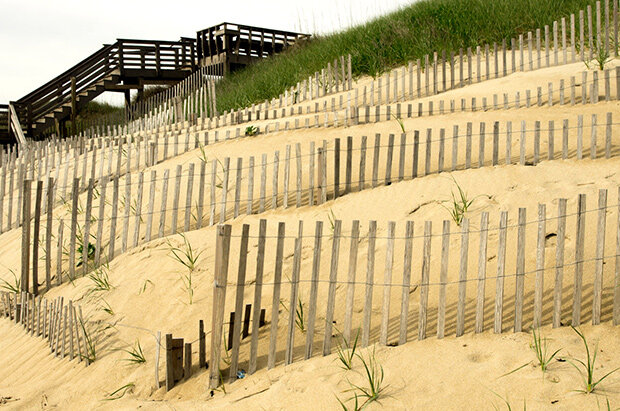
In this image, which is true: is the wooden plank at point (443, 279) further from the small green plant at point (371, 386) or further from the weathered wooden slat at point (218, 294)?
the weathered wooden slat at point (218, 294)

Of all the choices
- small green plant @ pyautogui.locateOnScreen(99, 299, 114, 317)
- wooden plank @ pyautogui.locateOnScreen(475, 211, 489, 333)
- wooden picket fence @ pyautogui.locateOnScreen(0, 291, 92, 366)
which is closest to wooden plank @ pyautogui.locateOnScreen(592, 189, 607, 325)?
wooden plank @ pyautogui.locateOnScreen(475, 211, 489, 333)

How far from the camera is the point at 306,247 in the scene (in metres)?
5.78

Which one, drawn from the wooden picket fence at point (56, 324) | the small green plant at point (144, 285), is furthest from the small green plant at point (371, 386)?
the small green plant at point (144, 285)

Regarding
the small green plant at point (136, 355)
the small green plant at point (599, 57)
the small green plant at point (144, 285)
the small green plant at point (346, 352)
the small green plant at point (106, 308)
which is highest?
the small green plant at point (599, 57)

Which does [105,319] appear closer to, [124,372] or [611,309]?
[124,372]

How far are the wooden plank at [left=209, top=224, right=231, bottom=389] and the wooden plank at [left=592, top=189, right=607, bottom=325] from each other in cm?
223

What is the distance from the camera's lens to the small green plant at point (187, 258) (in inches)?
217

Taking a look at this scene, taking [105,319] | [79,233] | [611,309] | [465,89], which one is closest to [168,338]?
[105,319]

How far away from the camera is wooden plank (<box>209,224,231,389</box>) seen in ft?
13.3

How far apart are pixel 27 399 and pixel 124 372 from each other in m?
0.68

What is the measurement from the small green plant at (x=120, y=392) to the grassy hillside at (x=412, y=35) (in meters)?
11.3

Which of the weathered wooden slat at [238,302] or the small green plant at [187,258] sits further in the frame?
the small green plant at [187,258]

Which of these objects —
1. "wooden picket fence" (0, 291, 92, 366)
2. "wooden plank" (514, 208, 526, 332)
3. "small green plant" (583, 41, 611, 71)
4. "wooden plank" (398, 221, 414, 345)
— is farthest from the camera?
"small green plant" (583, 41, 611, 71)

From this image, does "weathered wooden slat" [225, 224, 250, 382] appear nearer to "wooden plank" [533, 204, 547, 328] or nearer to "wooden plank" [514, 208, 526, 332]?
"wooden plank" [514, 208, 526, 332]
